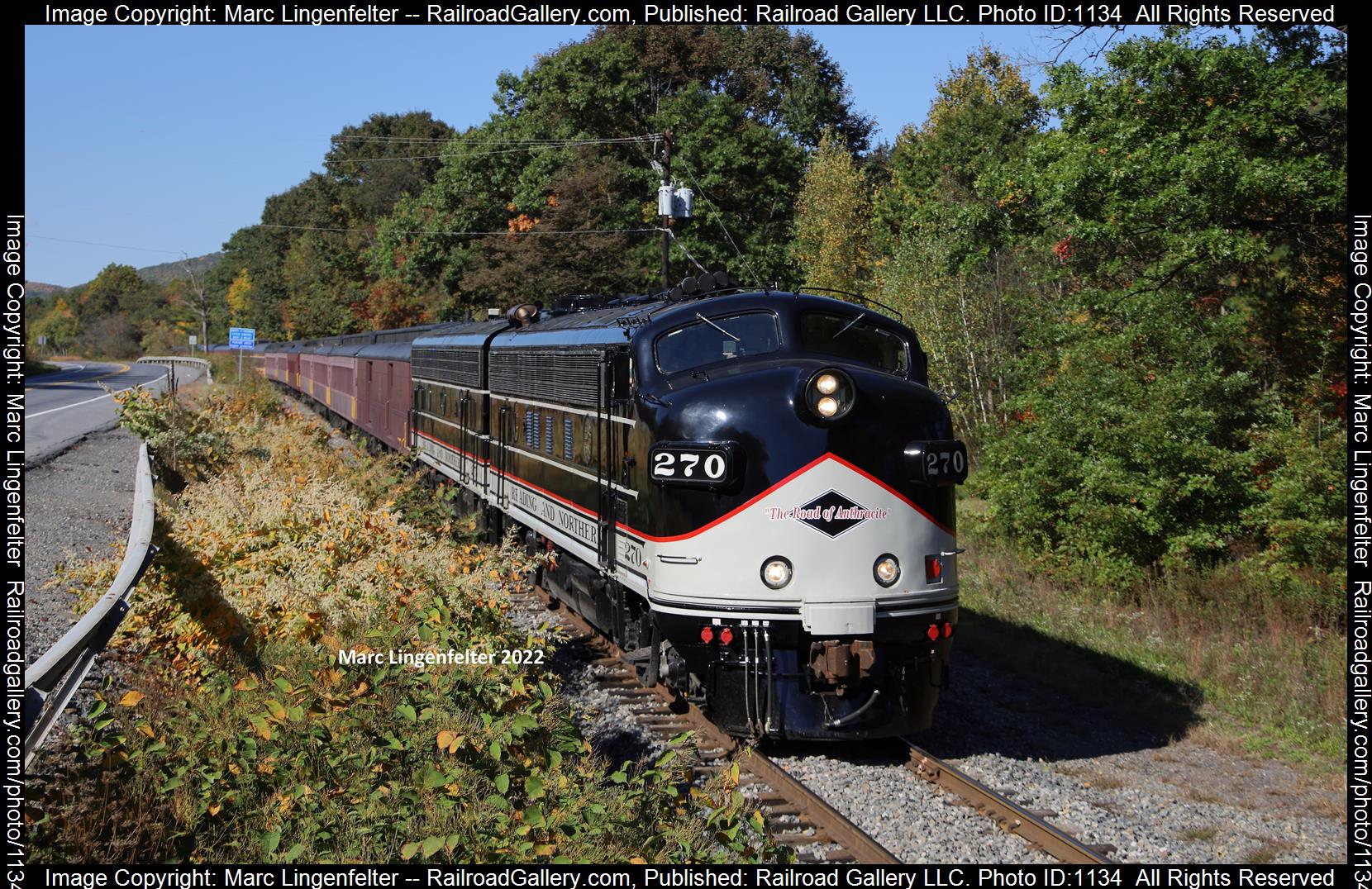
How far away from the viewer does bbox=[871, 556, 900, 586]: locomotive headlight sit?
9148 mm

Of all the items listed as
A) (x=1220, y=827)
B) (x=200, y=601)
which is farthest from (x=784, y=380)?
(x=200, y=601)

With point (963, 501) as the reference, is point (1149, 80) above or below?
above

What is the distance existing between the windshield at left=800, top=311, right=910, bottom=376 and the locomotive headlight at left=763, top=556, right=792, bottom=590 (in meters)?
1.99

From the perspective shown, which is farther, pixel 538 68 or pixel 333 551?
pixel 538 68

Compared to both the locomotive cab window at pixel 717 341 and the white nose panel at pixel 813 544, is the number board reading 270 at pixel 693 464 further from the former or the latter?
the locomotive cab window at pixel 717 341

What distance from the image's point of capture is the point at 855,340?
1038 cm

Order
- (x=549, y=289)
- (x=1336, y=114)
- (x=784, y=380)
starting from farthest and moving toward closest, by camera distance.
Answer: (x=549, y=289) → (x=1336, y=114) → (x=784, y=380)

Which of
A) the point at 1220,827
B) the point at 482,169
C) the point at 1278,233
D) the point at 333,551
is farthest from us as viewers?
the point at 482,169

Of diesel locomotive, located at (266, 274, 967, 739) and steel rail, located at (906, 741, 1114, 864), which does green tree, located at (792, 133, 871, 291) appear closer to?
diesel locomotive, located at (266, 274, 967, 739)

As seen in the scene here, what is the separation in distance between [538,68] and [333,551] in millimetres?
45594

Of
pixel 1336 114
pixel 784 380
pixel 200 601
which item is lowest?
pixel 200 601

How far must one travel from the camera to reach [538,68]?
52.9 meters

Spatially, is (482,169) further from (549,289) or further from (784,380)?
(784,380)

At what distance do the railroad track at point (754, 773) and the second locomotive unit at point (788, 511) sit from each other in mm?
373
